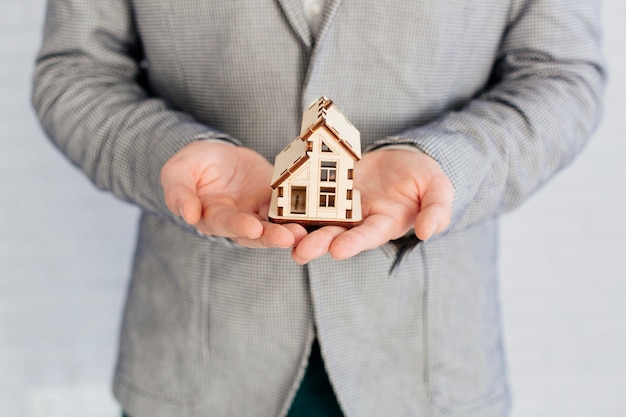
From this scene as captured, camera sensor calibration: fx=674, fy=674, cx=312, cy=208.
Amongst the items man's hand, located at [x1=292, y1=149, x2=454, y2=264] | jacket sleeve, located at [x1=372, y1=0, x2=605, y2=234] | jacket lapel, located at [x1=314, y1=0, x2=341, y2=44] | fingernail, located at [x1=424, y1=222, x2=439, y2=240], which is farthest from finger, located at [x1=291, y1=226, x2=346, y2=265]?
jacket lapel, located at [x1=314, y1=0, x2=341, y2=44]

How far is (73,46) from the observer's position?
1.12 metres

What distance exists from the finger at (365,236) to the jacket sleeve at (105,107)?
0.96ft

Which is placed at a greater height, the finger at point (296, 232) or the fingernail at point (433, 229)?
the fingernail at point (433, 229)

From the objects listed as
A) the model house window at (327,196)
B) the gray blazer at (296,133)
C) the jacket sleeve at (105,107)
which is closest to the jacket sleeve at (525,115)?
the gray blazer at (296,133)

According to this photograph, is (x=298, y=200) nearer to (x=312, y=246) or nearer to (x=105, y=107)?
(x=312, y=246)

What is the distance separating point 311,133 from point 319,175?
7 cm

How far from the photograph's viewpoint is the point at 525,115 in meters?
1.02

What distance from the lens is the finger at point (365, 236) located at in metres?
0.74

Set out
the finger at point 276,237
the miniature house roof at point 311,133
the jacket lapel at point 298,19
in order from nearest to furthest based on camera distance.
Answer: the finger at point 276,237 < the miniature house roof at point 311,133 < the jacket lapel at point 298,19

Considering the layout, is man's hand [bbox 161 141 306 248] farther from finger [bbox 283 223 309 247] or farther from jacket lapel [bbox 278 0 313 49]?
jacket lapel [bbox 278 0 313 49]

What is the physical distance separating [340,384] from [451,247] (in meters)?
0.28

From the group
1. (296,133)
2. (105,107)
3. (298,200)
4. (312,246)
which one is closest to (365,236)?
(312,246)

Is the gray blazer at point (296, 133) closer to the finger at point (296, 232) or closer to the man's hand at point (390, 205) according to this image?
the man's hand at point (390, 205)

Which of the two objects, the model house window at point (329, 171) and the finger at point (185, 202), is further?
the model house window at point (329, 171)
